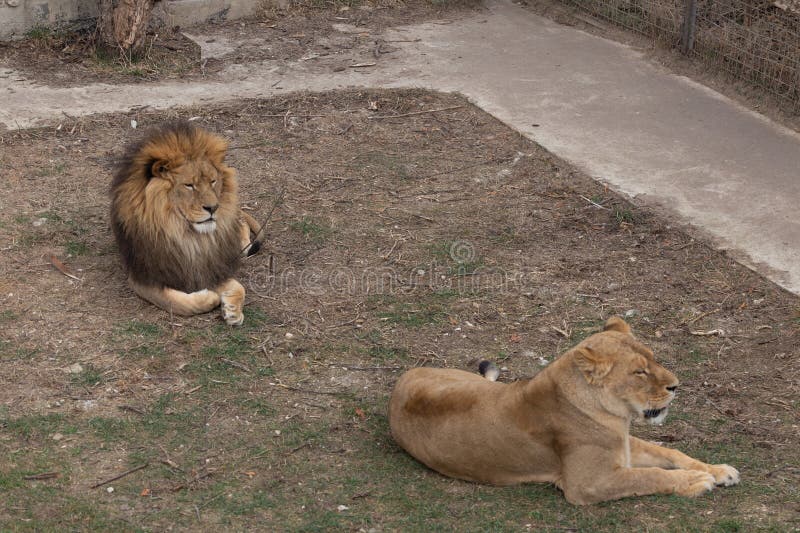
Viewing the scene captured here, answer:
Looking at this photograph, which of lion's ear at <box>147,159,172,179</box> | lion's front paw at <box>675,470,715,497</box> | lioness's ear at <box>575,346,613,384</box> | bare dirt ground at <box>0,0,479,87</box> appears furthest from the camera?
bare dirt ground at <box>0,0,479,87</box>

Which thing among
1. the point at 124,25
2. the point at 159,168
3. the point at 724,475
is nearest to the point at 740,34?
the point at 124,25

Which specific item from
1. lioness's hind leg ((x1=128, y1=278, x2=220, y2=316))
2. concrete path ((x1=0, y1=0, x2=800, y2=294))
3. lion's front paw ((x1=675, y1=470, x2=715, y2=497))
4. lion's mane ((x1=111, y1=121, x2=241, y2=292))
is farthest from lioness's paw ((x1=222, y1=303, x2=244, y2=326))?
concrete path ((x1=0, y1=0, x2=800, y2=294))

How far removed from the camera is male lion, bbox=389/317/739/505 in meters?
4.37

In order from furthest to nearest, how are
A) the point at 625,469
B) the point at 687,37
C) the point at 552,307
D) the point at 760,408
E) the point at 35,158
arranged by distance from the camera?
1. the point at 687,37
2. the point at 35,158
3. the point at 552,307
4. the point at 760,408
5. the point at 625,469

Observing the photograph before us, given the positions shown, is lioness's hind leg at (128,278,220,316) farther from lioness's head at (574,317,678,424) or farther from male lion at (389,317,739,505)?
lioness's head at (574,317,678,424)

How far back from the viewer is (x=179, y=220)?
229 inches

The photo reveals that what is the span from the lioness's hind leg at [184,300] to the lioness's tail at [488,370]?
4.91 ft

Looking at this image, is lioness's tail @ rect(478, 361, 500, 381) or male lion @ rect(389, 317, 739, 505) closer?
male lion @ rect(389, 317, 739, 505)

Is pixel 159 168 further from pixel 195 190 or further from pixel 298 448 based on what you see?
pixel 298 448

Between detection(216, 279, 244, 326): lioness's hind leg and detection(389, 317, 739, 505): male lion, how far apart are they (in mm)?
1564

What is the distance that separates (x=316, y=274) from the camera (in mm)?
6402

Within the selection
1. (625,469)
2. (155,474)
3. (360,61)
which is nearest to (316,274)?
(155,474)

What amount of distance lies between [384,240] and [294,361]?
143 centimetres

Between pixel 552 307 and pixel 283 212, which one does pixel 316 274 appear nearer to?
pixel 283 212
